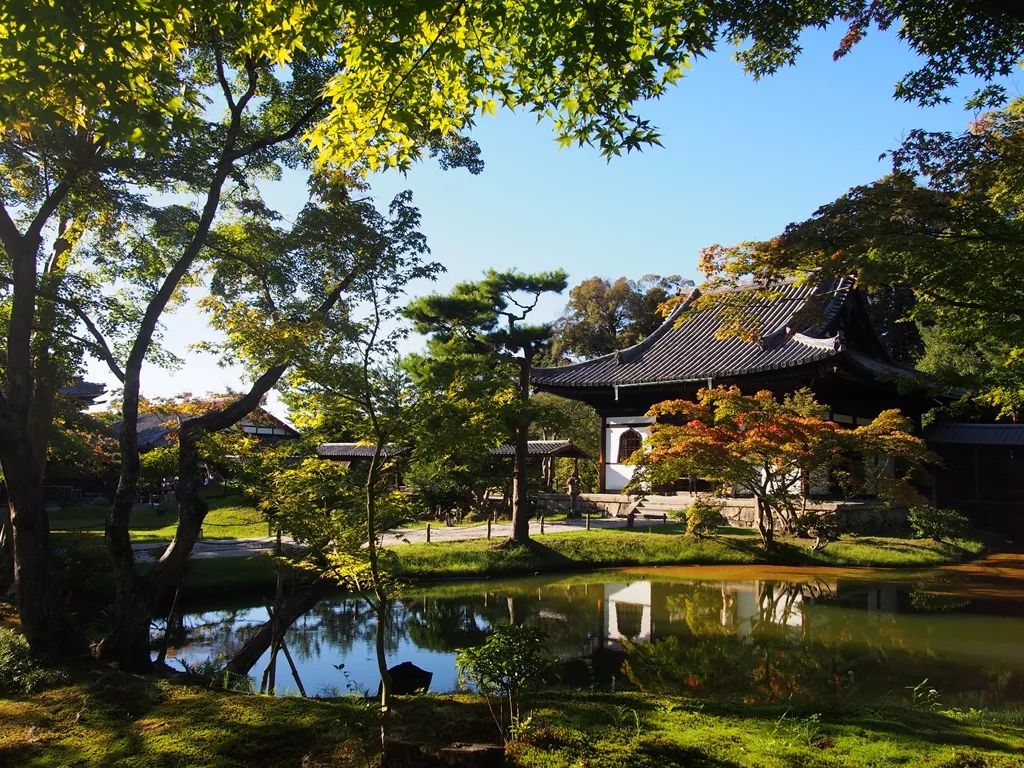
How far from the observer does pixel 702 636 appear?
905 cm

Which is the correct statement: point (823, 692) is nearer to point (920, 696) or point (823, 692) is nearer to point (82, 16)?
point (920, 696)

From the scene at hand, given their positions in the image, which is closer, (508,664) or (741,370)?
(508,664)

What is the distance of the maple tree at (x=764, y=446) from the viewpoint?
44.3 ft

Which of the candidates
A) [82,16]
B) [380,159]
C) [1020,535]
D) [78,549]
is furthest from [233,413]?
[1020,535]

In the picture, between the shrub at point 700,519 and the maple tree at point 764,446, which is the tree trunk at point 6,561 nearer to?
the maple tree at point 764,446

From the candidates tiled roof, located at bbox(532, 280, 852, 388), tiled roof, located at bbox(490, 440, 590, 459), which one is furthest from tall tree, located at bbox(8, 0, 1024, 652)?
tiled roof, located at bbox(490, 440, 590, 459)

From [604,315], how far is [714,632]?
2652cm

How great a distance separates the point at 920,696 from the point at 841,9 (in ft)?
19.1

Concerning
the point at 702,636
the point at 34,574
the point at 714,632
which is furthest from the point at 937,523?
the point at 34,574

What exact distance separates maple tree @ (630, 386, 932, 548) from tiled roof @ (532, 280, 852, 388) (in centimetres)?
275

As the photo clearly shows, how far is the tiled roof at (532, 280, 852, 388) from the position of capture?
18.0 meters

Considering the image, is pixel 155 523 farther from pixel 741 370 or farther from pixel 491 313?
pixel 741 370

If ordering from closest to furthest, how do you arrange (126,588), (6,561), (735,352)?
1. (126,588)
2. (6,561)
3. (735,352)

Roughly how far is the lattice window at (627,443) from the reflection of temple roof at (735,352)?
1731 mm
